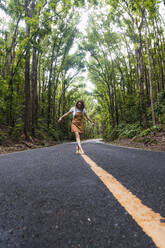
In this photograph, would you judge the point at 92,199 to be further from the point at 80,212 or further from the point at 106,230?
the point at 106,230

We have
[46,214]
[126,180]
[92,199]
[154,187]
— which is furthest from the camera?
[126,180]

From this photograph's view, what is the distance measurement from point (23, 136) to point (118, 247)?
12576 mm

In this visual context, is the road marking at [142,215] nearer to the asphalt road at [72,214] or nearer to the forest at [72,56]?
the asphalt road at [72,214]

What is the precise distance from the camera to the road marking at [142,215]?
1119 millimetres

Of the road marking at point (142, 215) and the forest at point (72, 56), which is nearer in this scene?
the road marking at point (142, 215)

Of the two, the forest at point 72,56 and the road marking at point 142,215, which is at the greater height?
the forest at point 72,56

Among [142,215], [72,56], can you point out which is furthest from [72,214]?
[72,56]

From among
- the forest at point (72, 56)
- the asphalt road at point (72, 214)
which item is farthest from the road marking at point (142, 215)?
the forest at point (72, 56)

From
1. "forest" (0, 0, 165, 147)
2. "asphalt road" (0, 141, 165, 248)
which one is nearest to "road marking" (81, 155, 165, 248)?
"asphalt road" (0, 141, 165, 248)

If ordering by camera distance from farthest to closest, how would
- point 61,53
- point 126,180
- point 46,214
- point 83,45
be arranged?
point 61,53, point 83,45, point 126,180, point 46,214

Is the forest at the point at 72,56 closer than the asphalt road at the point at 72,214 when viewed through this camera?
No

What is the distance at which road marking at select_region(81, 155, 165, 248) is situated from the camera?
1119mm

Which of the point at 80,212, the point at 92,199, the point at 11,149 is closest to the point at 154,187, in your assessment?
the point at 92,199

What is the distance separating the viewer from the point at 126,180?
2.56m
